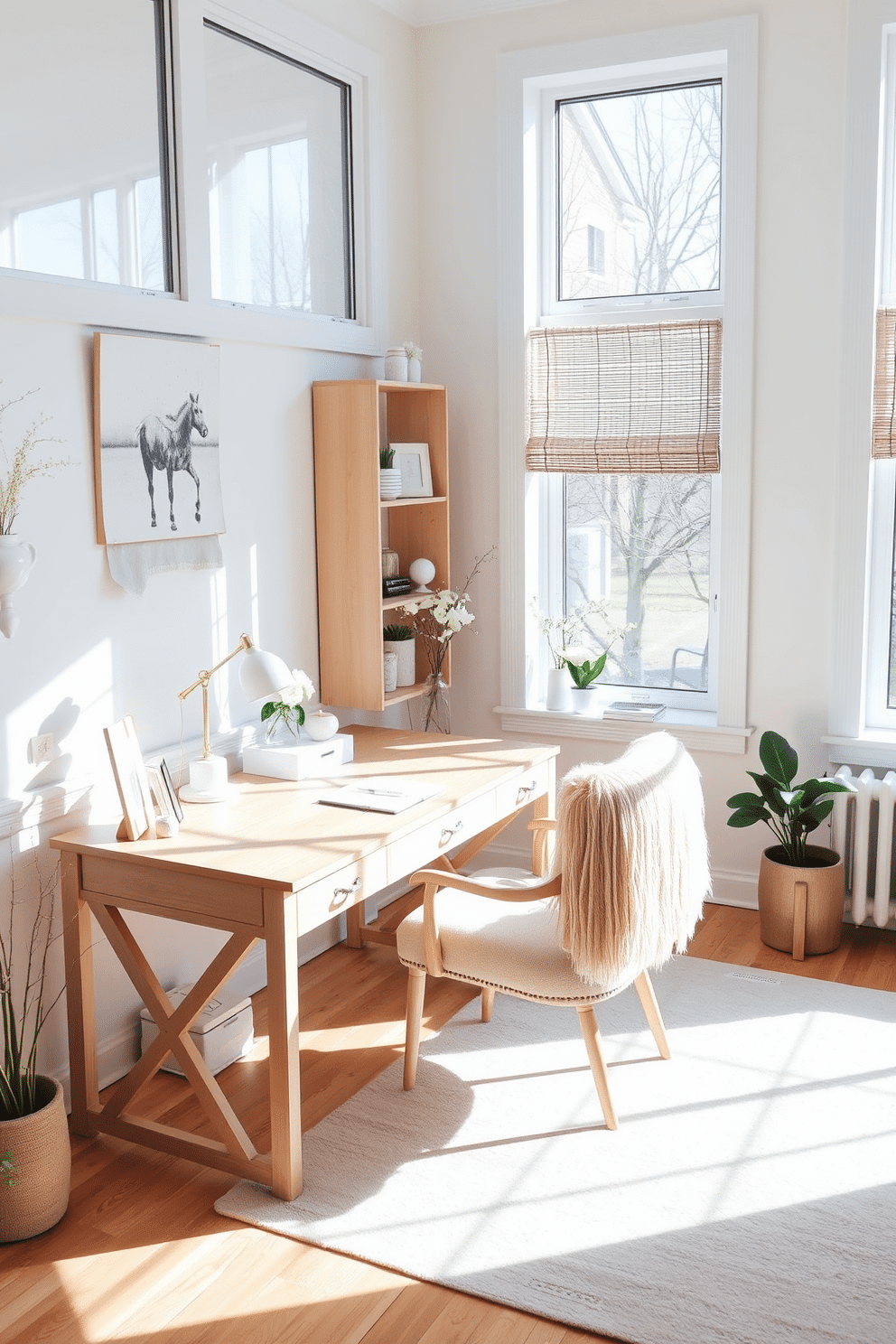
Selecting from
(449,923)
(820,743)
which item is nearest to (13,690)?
(449,923)

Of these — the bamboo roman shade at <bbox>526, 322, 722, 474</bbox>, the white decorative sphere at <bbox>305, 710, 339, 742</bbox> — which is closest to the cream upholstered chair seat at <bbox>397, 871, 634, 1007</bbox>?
the white decorative sphere at <bbox>305, 710, 339, 742</bbox>

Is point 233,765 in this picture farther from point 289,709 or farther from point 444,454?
point 444,454

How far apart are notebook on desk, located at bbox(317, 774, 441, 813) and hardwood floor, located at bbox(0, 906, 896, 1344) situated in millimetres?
731

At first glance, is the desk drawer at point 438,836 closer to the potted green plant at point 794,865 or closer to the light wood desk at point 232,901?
the light wood desk at point 232,901

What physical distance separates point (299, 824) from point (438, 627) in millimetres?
1625

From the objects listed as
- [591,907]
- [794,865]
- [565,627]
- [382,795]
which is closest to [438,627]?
[565,627]

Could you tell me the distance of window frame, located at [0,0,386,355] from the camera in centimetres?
297

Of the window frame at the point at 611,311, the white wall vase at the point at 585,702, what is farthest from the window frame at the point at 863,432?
the white wall vase at the point at 585,702

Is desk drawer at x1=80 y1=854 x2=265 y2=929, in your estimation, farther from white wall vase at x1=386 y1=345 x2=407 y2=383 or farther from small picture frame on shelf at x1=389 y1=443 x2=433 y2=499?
white wall vase at x1=386 y1=345 x2=407 y2=383

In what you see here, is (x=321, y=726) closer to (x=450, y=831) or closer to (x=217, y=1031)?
(x=450, y=831)

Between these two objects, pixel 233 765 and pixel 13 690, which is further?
pixel 233 765

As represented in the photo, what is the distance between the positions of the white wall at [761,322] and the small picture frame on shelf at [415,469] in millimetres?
341

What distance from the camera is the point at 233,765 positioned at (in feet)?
11.7

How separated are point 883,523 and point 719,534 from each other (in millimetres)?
540
